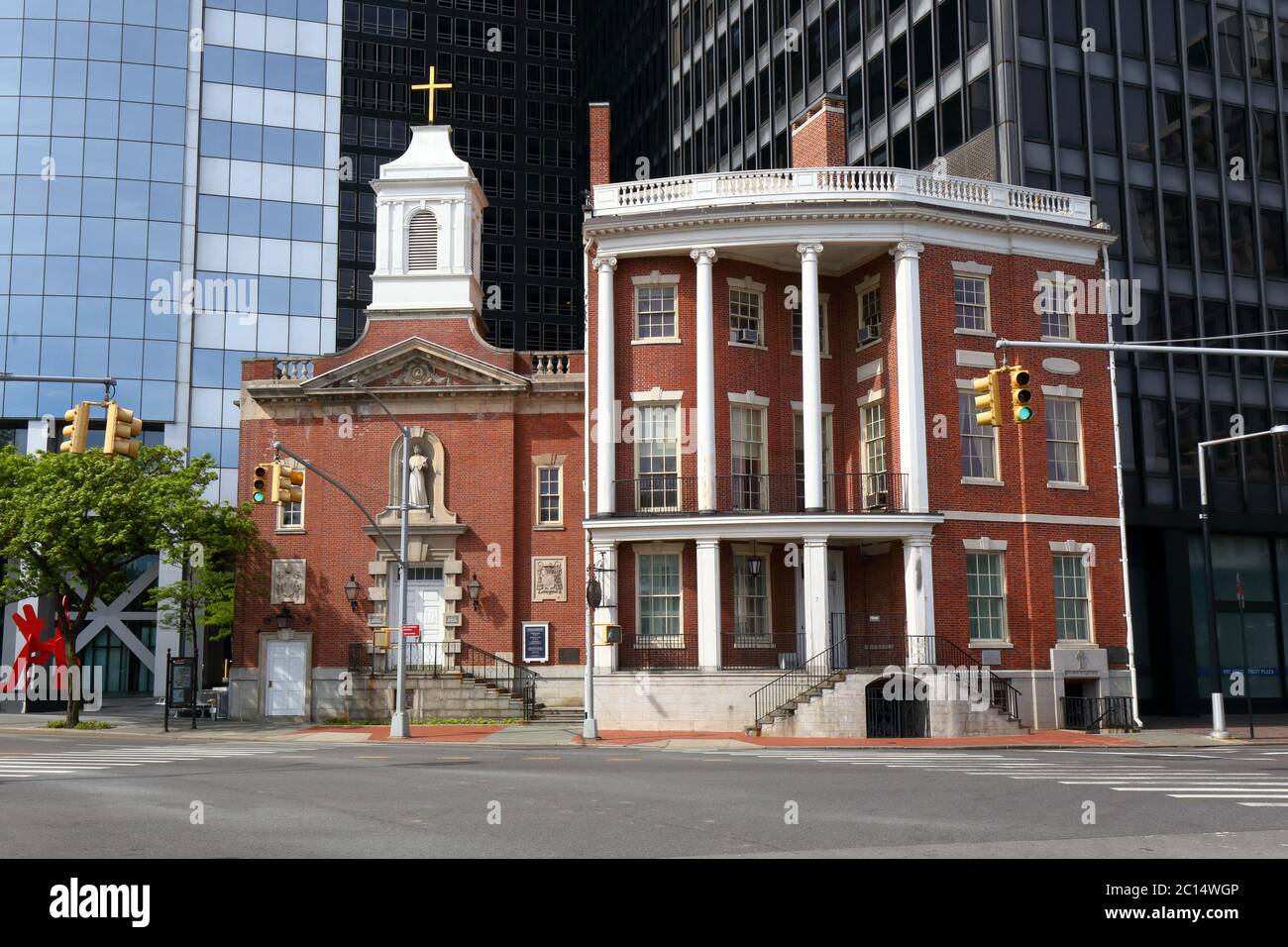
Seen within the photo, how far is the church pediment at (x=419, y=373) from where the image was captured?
132 feet

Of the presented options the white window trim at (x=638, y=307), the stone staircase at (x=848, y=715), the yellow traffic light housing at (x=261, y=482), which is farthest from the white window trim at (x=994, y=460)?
the yellow traffic light housing at (x=261, y=482)

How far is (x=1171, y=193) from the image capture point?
44.8 meters

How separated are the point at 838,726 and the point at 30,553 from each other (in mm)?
24664

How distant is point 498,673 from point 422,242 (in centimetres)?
1495

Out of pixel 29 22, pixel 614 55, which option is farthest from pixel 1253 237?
pixel 29 22

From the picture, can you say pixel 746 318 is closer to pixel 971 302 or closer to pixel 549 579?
pixel 971 302

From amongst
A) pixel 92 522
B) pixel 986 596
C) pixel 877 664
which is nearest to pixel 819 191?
pixel 986 596

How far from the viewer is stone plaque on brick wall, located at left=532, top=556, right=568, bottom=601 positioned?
131 feet

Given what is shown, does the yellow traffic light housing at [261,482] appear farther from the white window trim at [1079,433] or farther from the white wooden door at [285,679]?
the white window trim at [1079,433]

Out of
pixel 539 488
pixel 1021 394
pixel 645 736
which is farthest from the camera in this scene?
pixel 539 488

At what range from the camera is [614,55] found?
3403 inches

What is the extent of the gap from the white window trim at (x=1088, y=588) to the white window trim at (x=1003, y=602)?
1380 millimetres

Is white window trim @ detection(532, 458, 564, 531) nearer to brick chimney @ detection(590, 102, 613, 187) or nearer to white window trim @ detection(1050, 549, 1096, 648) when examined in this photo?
brick chimney @ detection(590, 102, 613, 187)
